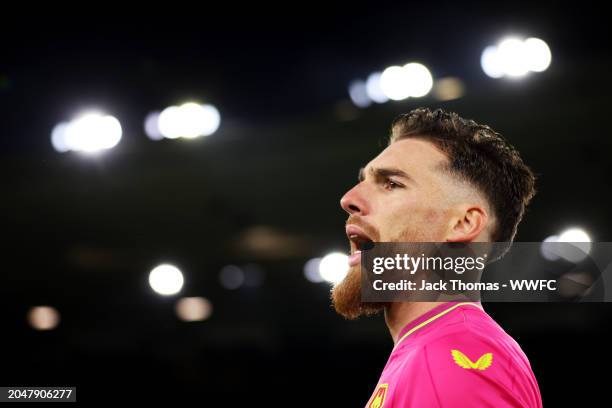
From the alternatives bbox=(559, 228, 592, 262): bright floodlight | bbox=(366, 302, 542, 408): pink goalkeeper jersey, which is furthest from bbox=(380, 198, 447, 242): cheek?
bbox=(559, 228, 592, 262): bright floodlight

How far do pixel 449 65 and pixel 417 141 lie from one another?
4190 mm

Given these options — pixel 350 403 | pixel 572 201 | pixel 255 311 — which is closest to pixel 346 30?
pixel 572 201

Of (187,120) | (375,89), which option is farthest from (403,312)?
(187,120)

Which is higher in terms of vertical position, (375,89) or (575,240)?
(375,89)

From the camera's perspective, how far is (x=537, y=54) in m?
6.04

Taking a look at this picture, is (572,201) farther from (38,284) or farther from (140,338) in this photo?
(38,284)

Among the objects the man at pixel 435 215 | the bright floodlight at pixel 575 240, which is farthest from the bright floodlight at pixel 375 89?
the man at pixel 435 215

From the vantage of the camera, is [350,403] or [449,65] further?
[350,403]

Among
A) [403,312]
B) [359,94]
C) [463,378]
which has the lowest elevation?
[463,378]

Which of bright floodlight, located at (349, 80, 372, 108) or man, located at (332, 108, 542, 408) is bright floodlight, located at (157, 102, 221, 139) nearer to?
bright floodlight, located at (349, 80, 372, 108)

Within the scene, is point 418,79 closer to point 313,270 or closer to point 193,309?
point 313,270

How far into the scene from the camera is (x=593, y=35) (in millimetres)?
5852

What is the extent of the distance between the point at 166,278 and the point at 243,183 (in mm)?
2114


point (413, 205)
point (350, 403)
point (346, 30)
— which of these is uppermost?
point (346, 30)
